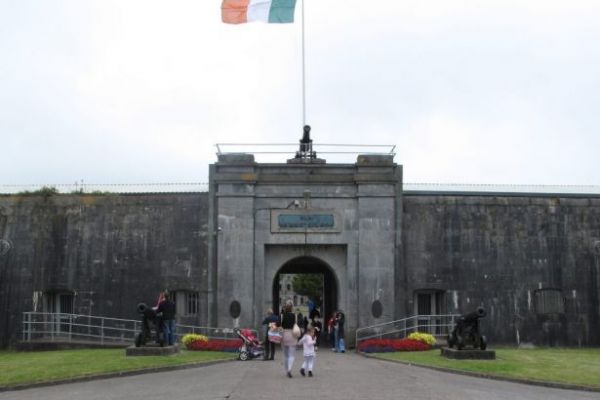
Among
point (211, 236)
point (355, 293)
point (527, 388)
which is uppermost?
point (211, 236)

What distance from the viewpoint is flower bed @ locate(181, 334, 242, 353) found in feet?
73.4

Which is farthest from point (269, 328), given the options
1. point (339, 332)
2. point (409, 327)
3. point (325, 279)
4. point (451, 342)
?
point (325, 279)

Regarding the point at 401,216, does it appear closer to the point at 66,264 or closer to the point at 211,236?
the point at 211,236

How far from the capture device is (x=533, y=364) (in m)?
18.8

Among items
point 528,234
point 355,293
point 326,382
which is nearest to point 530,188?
point 528,234

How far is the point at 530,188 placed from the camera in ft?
90.1

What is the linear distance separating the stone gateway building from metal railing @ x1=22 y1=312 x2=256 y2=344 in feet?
1.16

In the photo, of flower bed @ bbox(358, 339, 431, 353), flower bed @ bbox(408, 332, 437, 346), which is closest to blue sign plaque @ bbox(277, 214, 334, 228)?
flower bed @ bbox(358, 339, 431, 353)

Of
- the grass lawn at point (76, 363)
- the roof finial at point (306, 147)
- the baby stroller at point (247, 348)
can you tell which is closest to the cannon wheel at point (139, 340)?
the grass lawn at point (76, 363)

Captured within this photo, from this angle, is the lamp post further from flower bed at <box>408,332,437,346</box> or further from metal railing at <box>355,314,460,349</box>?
flower bed at <box>408,332,437,346</box>

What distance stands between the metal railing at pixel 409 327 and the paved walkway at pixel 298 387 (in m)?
6.41

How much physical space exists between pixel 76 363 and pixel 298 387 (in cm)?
726

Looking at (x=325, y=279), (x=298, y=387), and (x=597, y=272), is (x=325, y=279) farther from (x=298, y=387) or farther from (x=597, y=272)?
(x=298, y=387)

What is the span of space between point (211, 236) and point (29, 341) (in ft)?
22.9
